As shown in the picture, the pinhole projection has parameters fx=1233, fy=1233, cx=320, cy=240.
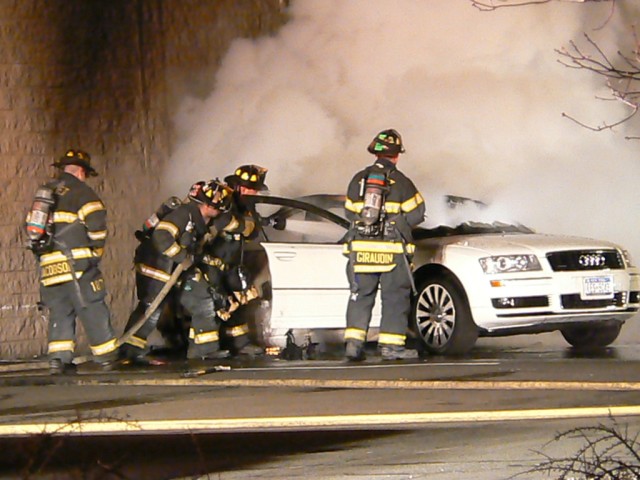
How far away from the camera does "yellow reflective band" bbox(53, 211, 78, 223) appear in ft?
32.1

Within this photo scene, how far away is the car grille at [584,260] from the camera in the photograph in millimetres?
10008

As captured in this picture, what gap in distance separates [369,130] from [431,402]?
716 cm

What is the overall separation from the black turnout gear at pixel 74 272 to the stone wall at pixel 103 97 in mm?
2215

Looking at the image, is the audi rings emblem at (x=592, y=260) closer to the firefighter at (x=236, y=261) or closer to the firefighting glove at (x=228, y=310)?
the firefighter at (x=236, y=261)

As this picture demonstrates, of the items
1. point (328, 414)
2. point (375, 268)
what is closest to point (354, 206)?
point (375, 268)

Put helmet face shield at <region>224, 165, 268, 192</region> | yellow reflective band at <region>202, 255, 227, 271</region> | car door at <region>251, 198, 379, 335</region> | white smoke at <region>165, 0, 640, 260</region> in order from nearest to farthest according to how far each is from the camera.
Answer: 1. car door at <region>251, 198, 379, 335</region>
2. yellow reflective band at <region>202, 255, 227, 271</region>
3. helmet face shield at <region>224, 165, 268, 192</region>
4. white smoke at <region>165, 0, 640, 260</region>

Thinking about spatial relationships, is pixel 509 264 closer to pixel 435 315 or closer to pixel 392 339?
pixel 435 315

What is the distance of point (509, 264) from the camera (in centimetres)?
997

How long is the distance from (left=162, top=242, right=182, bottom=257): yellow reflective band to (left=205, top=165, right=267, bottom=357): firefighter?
579 millimetres

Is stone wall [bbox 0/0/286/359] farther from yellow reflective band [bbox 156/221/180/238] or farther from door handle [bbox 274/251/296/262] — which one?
door handle [bbox 274/251/296/262]

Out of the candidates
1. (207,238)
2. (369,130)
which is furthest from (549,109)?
(207,238)

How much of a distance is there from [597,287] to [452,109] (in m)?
4.58

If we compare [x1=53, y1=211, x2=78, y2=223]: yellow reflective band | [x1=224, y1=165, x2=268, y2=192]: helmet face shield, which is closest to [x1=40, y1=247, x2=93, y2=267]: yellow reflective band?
[x1=53, y1=211, x2=78, y2=223]: yellow reflective band

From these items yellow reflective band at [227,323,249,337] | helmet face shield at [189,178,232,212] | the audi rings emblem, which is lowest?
yellow reflective band at [227,323,249,337]
